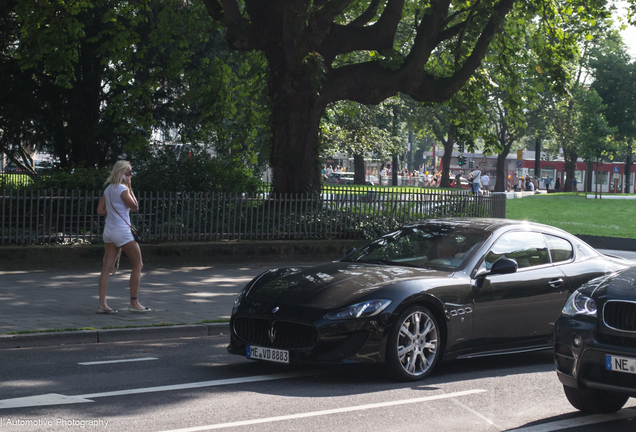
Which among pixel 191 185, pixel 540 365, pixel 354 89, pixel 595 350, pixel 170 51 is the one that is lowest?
pixel 540 365

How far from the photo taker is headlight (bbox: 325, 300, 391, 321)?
6.37m

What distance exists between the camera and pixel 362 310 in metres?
6.41

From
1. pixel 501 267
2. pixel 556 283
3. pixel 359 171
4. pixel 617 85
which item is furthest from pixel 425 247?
pixel 617 85

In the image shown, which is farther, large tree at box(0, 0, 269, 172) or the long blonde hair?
large tree at box(0, 0, 269, 172)

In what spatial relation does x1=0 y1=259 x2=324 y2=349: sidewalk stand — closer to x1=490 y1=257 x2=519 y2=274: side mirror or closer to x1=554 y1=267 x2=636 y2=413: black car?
x1=490 y1=257 x2=519 y2=274: side mirror

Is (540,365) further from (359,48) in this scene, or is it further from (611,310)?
(359,48)

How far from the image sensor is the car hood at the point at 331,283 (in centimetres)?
655

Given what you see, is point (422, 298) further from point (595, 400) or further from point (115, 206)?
point (115, 206)

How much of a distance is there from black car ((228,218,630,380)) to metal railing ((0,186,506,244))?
25.1 ft

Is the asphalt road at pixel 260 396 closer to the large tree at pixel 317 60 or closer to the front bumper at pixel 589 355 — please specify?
the front bumper at pixel 589 355

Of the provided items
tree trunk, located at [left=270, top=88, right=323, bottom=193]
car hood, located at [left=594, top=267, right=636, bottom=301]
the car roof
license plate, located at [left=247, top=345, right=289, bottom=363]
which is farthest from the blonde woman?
tree trunk, located at [left=270, top=88, right=323, bottom=193]

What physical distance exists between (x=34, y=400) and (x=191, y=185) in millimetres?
11776

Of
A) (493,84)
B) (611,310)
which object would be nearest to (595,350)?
(611,310)

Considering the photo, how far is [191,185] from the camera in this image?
1731cm
